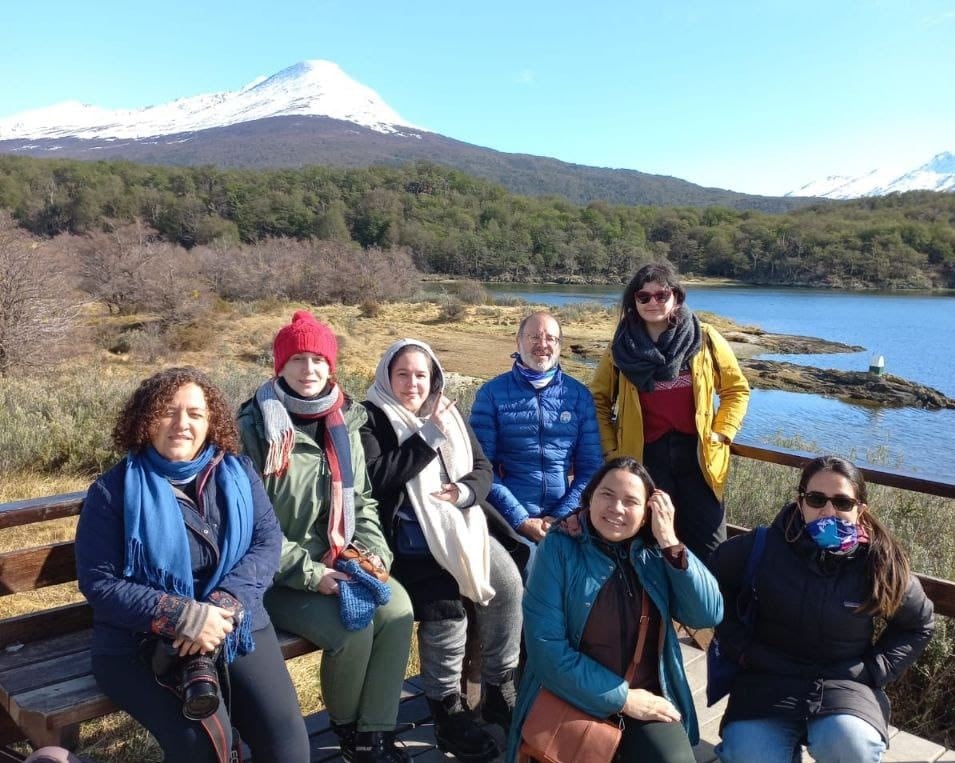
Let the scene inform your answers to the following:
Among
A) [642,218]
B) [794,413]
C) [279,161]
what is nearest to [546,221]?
[642,218]

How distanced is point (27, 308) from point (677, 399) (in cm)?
1067

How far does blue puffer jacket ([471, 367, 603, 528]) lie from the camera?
313 cm

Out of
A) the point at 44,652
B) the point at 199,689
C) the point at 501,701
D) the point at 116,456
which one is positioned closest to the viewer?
the point at 199,689

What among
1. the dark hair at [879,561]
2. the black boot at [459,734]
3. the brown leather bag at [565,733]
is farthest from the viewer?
the black boot at [459,734]

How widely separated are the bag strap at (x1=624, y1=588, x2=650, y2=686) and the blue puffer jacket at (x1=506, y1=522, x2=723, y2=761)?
3 centimetres

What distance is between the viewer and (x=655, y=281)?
3102mm

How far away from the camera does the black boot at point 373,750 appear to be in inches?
97.1

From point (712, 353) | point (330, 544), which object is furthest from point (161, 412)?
point (712, 353)

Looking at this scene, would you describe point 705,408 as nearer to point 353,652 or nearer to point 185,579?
point 353,652

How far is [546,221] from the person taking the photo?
86938 mm

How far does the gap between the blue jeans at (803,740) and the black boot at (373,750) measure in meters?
1.07

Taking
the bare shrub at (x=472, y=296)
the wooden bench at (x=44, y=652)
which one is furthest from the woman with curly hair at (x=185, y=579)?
the bare shrub at (x=472, y=296)

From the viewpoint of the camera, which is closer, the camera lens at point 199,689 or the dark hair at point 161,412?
the camera lens at point 199,689

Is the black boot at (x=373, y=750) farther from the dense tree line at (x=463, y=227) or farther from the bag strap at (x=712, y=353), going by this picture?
the dense tree line at (x=463, y=227)
